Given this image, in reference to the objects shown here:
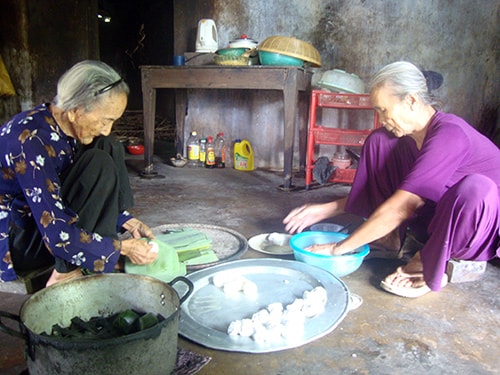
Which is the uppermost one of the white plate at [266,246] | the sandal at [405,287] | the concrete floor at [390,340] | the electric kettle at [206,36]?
the electric kettle at [206,36]

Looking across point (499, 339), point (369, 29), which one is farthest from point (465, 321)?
point (369, 29)

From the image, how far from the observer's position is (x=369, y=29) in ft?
11.7

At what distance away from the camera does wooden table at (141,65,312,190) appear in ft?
10.2

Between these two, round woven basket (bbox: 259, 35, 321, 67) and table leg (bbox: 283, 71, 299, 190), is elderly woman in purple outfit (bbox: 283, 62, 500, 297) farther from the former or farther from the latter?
round woven basket (bbox: 259, 35, 321, 67)

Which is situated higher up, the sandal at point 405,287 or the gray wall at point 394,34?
the gray wall at point 394,34

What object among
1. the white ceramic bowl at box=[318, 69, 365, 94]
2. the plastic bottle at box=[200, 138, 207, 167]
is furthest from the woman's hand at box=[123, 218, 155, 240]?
the plastic bottle at box=[200, 138, 207, 167]

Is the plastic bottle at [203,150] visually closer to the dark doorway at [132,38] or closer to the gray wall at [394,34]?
the gray wall at [394,34]

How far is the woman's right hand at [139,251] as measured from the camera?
1.31 meters

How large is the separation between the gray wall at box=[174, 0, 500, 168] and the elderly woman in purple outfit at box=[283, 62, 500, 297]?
216cm

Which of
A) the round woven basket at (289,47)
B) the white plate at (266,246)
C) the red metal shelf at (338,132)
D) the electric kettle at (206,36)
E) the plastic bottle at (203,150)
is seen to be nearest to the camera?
the white plate at (266,246)

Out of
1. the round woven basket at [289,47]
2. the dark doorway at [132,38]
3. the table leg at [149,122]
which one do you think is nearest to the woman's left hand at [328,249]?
the round woven basket at [289,47]

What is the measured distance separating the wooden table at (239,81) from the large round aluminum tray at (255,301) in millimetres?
1628

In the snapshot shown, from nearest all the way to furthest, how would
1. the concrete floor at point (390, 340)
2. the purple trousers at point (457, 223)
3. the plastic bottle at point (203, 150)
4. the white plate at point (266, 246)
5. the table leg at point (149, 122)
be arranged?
the concrete floor at point (390, 340) → the purple trousers at point (457, 223) → the white plate at point (266, 246) → the table leg at point (149, 122) → the plastic bottle at point (203, 150)

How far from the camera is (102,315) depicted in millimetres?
1169
